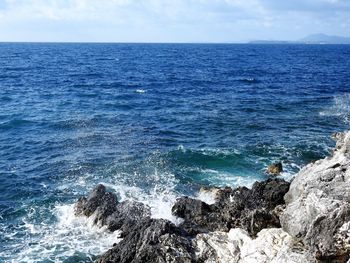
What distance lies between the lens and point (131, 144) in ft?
135

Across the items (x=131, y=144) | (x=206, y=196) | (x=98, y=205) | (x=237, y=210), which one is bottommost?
(x=206, y=196)

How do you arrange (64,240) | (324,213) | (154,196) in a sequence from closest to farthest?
(324,213), (64,240), (154,196)

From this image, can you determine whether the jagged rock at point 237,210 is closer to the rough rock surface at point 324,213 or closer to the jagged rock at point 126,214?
the jagged rock at point 126,214

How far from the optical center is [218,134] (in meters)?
44.8

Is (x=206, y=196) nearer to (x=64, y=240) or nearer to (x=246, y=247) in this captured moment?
(x=64, y=240)

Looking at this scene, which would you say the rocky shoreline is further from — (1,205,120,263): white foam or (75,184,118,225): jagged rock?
(1,205,120,263): white foam

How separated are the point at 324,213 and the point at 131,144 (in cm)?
2707

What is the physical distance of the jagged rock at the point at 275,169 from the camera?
34.1 meters

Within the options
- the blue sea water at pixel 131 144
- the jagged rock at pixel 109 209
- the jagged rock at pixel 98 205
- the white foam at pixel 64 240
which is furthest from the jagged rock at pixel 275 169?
the white foam at pixel 64 240

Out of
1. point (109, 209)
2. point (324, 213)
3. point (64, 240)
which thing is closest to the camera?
point (324, 213)

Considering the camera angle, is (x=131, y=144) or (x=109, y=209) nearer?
(x=109, y=209)

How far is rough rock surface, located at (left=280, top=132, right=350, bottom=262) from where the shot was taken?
15.3 meters

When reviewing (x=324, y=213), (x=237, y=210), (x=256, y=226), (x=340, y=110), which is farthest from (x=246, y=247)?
(x=340, y=110)

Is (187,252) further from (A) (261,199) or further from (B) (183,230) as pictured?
(A) (261,199)
